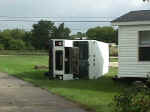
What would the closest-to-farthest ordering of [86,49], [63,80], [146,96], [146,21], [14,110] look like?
[146,96] → [14,110] → [146,21] → [63,80] → [86,49]

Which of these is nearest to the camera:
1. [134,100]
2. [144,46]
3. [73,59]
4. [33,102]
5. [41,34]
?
[134,100]

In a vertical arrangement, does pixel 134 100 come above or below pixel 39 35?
below

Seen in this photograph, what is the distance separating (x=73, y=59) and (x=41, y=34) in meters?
70.9

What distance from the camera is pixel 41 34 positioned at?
3558 inches

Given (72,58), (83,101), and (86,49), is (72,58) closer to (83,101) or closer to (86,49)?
(86,49)

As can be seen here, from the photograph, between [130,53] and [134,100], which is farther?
[130,53]

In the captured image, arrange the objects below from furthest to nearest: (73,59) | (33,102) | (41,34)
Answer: (41,34) < (73,59) < (33,102)

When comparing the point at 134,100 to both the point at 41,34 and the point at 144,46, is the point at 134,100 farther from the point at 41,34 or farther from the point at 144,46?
the point at 41,34

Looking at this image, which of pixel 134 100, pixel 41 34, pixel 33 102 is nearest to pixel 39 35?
pixel 41 34

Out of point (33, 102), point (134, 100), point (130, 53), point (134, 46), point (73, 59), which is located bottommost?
point (33, 102)

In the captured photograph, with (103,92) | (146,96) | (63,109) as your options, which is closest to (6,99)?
(63,109)

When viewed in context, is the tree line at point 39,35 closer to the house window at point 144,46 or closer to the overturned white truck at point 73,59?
the overturned white truck at point 73,59

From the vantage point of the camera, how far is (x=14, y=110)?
9938 mm

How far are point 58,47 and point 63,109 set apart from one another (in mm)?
9924
